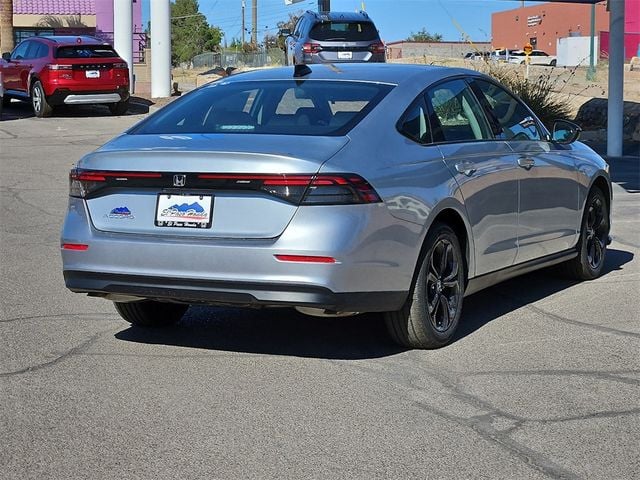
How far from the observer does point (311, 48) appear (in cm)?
2466

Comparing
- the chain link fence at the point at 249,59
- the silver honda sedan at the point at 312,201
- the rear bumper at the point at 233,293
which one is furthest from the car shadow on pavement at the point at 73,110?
the chain link fence at the point at 249,59

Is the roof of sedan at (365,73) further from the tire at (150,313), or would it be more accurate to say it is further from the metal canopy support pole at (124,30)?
the metal canopy support pole at (124,30)

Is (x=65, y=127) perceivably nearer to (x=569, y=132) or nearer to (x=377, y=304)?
(x=569, y=132)

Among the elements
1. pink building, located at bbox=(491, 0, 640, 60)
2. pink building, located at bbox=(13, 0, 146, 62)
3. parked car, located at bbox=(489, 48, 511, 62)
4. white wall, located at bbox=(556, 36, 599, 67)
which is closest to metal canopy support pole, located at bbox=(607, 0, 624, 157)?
parked car, located at bbox=(489, 48, 511, 62)

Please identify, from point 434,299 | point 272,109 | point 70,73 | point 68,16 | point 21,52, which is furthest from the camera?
point 68,16

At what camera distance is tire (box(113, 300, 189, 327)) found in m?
7.04

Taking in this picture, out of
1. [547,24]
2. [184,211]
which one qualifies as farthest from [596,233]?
[547,24]

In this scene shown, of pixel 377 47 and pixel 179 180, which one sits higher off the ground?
pixel 377 47

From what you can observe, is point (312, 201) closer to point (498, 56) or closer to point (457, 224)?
point (457, 224)

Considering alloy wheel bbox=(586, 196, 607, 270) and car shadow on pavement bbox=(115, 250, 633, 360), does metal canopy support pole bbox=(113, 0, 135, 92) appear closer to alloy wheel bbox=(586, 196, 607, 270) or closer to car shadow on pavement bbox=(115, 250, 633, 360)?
alloy wheel bbox=(586, 196, 607, 270)

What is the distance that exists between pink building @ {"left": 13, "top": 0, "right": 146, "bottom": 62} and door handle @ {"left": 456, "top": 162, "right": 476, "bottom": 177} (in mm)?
41496

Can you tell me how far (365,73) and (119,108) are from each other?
17.6 metres

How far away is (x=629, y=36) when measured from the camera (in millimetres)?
73062

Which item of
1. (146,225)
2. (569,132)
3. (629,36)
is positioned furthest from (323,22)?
(629,36)
